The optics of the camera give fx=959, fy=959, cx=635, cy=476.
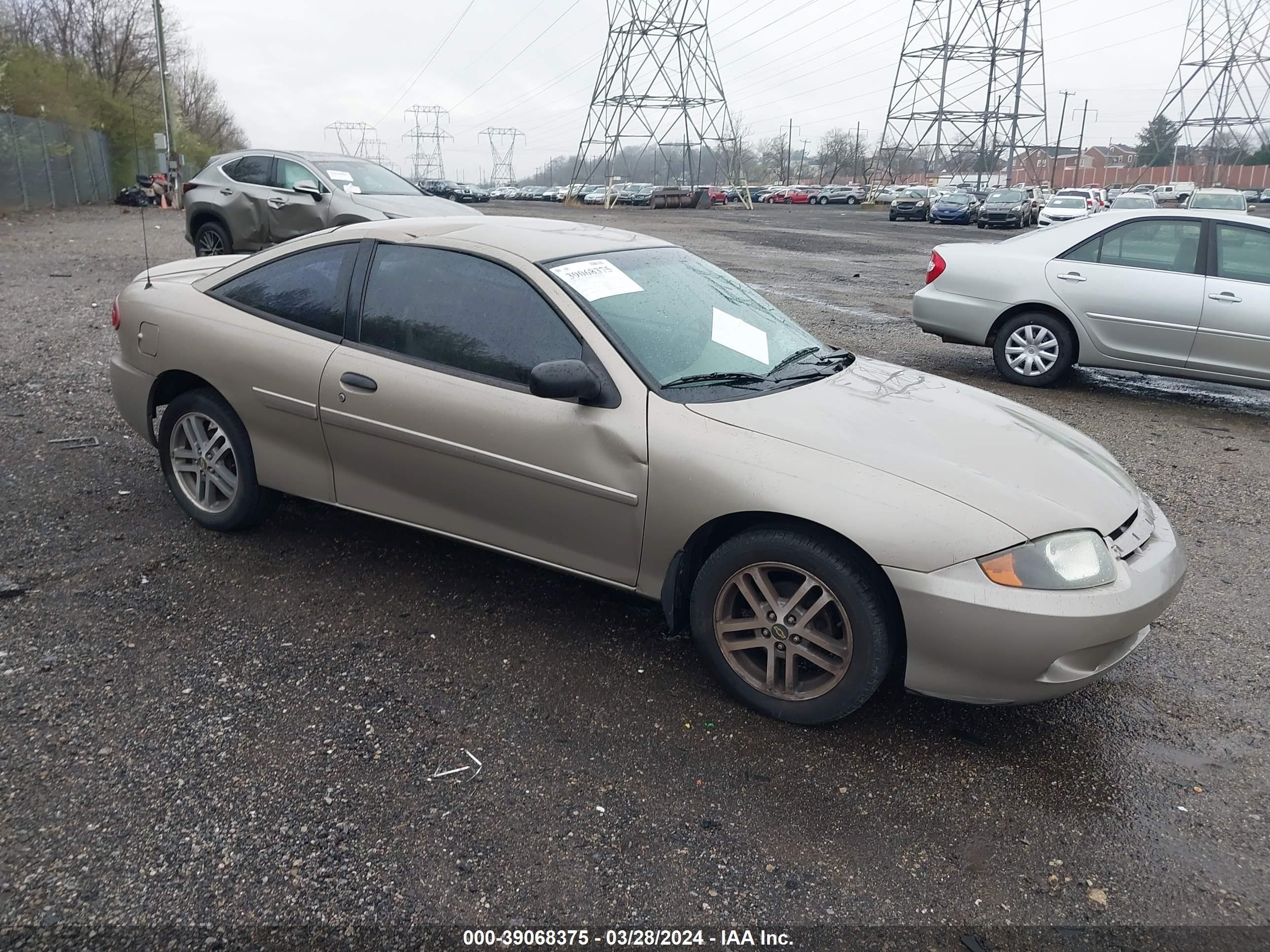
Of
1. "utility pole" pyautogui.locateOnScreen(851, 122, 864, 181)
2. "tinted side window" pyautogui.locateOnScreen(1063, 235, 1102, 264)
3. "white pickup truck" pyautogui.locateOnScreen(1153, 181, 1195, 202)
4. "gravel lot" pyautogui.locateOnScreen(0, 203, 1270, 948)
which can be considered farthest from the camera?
"utility pole" pyautogui.locateOnScreen(851, 122, 864, 181)

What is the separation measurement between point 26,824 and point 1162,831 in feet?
10.3

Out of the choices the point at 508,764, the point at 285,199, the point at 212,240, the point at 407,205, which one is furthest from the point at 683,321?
the point at 212,240

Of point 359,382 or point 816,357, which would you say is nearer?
point 359,382

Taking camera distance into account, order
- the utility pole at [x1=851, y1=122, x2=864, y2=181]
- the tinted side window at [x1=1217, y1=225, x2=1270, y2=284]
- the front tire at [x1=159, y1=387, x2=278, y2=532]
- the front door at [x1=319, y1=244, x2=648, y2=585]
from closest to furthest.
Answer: the front door at [x1=319, y1=244, x2=648, y2=585] < the front tire at [x1=159, y1=387, x2=278, y2=532] < the tinted side window at [x1=1217, y1=225, x2=1270, y2=284] < the utility pole at [x1=851, y1=122, x2=864, y2=181]

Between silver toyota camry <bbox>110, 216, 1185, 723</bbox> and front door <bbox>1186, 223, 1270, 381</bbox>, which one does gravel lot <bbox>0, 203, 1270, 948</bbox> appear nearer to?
silver toyota camry <bbox>110, 216, 1185, 723</bbox>

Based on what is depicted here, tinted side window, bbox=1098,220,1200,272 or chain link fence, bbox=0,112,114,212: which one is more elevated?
chain link fence, bbox=0,112,114,212

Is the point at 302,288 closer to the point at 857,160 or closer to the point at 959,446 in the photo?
the point at 959,446

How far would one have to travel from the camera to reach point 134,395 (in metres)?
4.59

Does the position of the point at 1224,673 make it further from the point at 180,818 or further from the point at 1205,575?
the point at 180,818

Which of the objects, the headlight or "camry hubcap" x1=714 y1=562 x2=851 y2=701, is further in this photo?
"camry hubcap" x1=714 y1=562 x2=851 y2=701

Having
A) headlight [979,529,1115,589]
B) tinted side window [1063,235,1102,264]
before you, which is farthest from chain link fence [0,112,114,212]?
headlight [979,529,1115,589]

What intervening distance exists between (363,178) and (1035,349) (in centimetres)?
855

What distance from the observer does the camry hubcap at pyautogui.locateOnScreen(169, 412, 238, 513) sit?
4352mm

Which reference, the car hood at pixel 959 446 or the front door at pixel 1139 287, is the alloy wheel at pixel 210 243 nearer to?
the front door at pixel 1139 287
